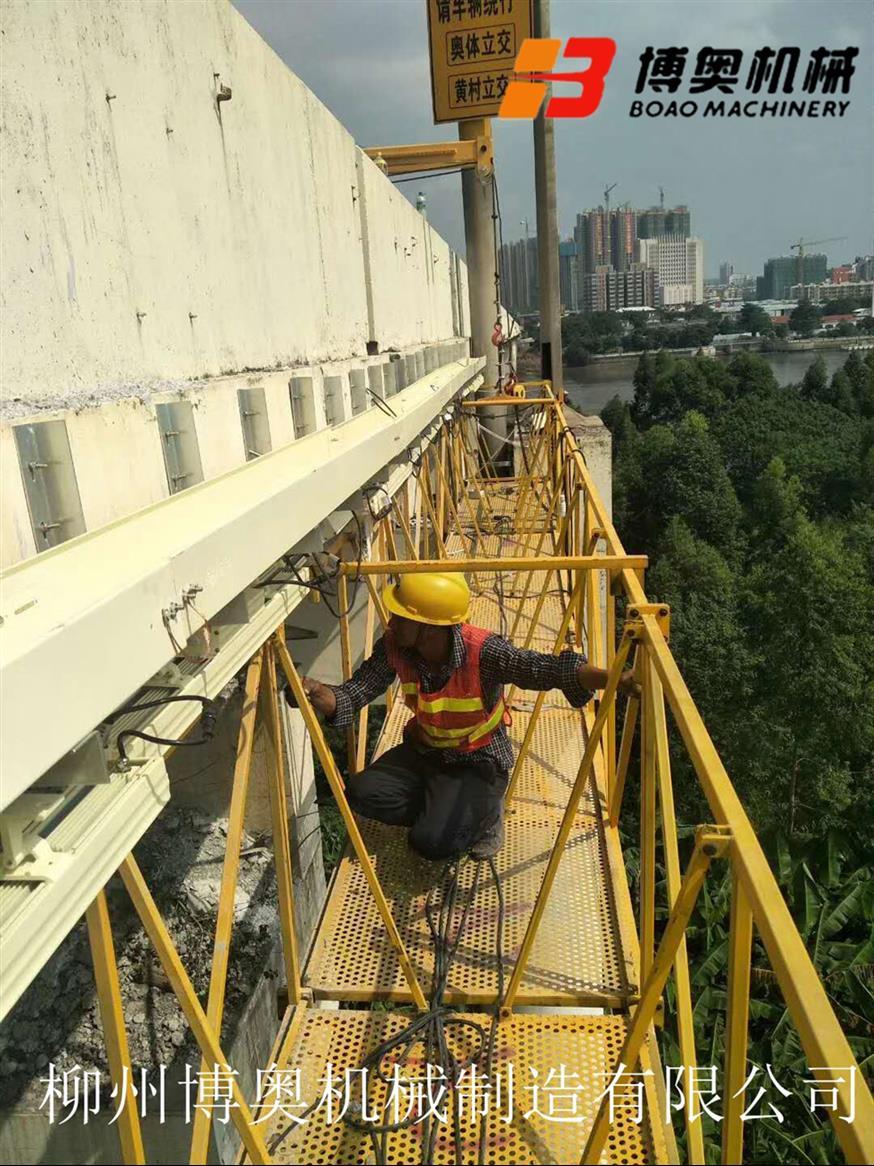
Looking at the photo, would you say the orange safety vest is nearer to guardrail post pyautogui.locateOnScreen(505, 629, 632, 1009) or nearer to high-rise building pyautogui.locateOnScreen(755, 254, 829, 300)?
guardrail post pyautogui.locateOnScreen(505, 629, 632, 1009)

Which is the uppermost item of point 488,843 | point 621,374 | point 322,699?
point 322,699

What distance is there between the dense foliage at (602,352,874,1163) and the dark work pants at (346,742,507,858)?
9.84 meters

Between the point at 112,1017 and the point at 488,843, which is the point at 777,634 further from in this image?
the point at 112,1017

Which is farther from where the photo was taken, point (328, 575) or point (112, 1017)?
point (328, 575)

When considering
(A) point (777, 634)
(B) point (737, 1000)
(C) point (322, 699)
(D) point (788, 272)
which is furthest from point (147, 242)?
(D) point (788, 272)

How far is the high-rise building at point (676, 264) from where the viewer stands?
157750 millimetres

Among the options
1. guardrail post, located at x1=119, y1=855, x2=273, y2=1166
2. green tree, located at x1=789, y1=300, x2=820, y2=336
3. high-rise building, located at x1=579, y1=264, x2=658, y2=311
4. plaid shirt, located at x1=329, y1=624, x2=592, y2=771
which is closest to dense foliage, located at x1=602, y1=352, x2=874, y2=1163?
plaid shirt, located at x1=329, y1=624, x2=592, y2=771

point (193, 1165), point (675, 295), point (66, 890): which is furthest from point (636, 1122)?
point (675, 295)

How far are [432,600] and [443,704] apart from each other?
0.56 metres

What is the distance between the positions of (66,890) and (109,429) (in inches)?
52.8

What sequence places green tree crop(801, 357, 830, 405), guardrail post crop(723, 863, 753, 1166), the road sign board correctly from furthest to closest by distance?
green tree crop(801, 357, 830, 405)
the road sign board
guardrail post crop(723, 863, 753, 1166)

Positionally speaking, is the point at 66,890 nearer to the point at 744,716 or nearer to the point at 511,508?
the point at 511,508

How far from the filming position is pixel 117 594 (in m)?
1.94

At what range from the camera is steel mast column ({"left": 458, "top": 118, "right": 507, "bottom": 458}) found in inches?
582
